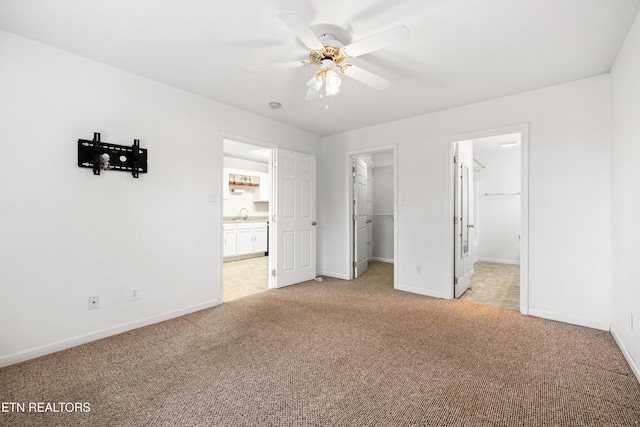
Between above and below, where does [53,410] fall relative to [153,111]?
below

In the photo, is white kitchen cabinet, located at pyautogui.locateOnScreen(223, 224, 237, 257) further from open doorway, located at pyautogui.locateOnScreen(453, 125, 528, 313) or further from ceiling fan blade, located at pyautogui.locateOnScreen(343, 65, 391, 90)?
ceiling fan blade, located at pyautogui.locateOnScreen(343, 65, 391, 90)

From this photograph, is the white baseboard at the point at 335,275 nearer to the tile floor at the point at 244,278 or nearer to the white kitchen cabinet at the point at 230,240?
the tile floor at the point at 244,278

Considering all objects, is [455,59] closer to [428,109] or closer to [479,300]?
[428,109]

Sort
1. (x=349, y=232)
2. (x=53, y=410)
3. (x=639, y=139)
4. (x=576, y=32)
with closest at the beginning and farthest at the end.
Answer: (x=53, y=410) < (x=639, y=139) < (x=576, y=32) < (x=349, y=232)

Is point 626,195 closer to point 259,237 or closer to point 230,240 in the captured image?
point 230,240

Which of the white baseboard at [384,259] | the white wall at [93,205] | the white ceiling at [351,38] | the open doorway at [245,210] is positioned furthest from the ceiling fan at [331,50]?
the white baseboard at [384,259]

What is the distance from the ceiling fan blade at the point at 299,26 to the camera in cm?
167

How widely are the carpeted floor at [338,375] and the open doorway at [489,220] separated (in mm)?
1087

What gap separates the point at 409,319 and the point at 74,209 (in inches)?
135

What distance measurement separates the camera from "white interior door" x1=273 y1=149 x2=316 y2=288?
454 cm

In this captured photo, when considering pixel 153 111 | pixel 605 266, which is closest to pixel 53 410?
pixel 153 111

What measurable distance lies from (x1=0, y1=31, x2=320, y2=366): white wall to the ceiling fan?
1.49m

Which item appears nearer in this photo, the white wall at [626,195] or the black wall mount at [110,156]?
the white wall at [626,195]

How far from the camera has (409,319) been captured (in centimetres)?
326
